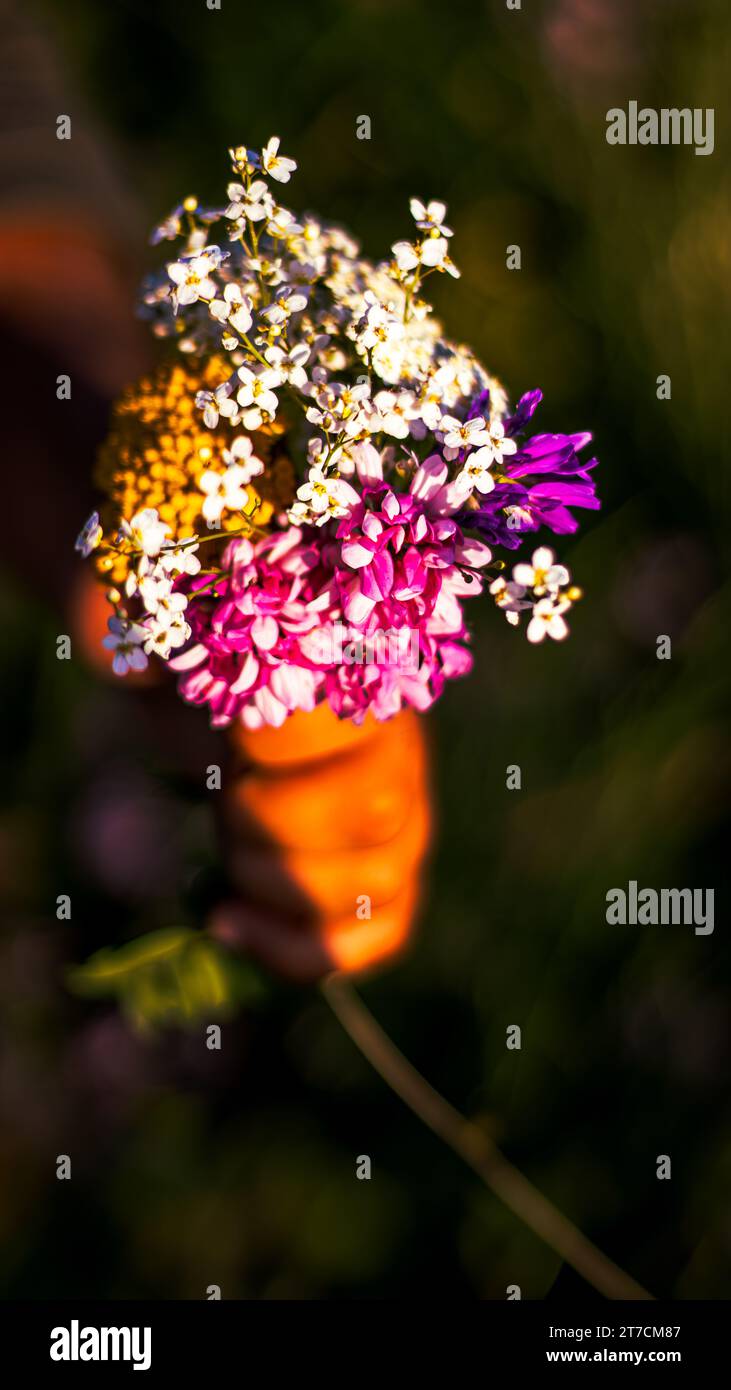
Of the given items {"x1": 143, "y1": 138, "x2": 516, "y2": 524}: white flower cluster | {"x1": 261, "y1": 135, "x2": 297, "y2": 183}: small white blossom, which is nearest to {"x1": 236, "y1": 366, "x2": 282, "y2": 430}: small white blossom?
{"x1": 143, "y1": 138, "x2": 516, "y2": 524}: white flower cluster

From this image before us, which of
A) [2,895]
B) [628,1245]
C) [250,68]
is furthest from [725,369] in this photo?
[2,895]

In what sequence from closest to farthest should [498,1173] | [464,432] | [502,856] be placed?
1. [464,432]
2. [498,1173]
3. [502,856]

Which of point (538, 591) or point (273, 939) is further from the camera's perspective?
point (273, 939)
